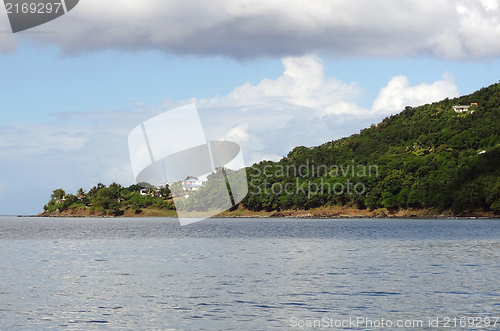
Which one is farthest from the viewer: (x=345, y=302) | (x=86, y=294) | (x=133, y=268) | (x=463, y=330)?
(x=133, y=268)

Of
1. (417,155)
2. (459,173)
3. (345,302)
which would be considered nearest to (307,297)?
(345,302)

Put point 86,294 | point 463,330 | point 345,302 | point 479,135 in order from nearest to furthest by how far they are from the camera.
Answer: point 463,330 → point 345,302 → point 86,294 → point 479,135

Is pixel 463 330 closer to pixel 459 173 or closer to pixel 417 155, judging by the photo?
pixel 459 173

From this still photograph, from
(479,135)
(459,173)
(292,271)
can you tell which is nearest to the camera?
(292,271)

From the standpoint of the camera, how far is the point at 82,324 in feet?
78.4

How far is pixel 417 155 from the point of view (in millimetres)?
198125

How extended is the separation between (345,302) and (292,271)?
40.5ft

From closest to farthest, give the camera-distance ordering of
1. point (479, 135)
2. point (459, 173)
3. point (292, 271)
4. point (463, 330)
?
point (463, 330)
point (292, 271)
point (459, 173)
point (479, 135)

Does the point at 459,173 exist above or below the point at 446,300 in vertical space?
above

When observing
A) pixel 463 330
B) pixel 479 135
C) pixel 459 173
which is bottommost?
pixel 463 330

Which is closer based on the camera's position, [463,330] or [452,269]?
[463,330]

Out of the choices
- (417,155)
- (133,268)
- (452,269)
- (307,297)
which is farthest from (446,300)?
(417,155)

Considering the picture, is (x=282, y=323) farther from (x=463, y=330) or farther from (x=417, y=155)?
(x=417, y=155)

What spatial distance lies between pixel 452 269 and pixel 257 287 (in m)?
17.6
